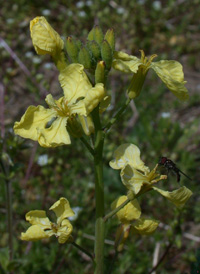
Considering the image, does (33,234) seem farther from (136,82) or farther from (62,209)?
(136,82)

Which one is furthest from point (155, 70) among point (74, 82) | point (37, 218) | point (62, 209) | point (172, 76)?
point (37, 218)

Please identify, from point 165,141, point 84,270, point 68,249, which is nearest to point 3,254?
point 68,249

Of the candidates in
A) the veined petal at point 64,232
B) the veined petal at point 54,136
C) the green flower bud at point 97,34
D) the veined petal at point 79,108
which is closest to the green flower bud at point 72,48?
the green flower bud at point 97,34

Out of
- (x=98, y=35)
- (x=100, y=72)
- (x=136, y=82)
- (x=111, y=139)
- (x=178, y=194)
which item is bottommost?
(x=111, y=139)

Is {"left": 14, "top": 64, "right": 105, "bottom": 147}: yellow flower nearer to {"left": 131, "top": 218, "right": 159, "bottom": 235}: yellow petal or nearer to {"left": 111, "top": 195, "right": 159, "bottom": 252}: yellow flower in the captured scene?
{"left": 111, "top": 195, "right": 159, "bottom": 252}: yellow flower

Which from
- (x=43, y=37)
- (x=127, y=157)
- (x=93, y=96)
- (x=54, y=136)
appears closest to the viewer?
(x=93, y=96)

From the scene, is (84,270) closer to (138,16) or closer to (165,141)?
(165,141)
